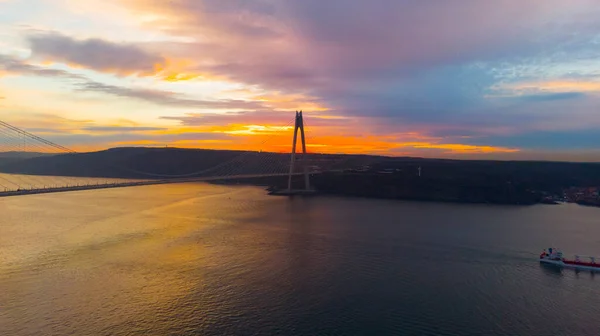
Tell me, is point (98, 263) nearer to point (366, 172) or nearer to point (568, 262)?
point (568, 262)

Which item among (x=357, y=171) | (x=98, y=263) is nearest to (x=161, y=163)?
(x=357, y=171)

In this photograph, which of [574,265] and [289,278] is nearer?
[289,278]

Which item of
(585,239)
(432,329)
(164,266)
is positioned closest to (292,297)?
(432,329)

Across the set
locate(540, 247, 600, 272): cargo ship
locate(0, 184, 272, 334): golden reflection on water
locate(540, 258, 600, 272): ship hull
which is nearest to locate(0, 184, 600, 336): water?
locate(0, 184, 272, 334): golden reflection on water

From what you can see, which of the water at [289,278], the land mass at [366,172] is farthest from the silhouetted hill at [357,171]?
the water at [289,278]

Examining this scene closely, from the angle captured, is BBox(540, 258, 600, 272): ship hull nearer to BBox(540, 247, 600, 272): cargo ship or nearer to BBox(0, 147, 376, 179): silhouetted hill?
BBox(540, 247, 600, 272): cargo ship

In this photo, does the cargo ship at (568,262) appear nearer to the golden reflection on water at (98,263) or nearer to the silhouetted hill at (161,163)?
the golden reflection on water at (98,263)

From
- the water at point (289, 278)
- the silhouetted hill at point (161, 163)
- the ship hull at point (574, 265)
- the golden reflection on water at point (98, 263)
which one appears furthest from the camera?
the silhouetted hill at point (161, 163)

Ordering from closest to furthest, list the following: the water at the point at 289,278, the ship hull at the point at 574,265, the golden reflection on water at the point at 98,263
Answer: the water at the point at 289,278 < the golden reflection on water at the point at 98,263 < the ship hull at the point at 574,265
